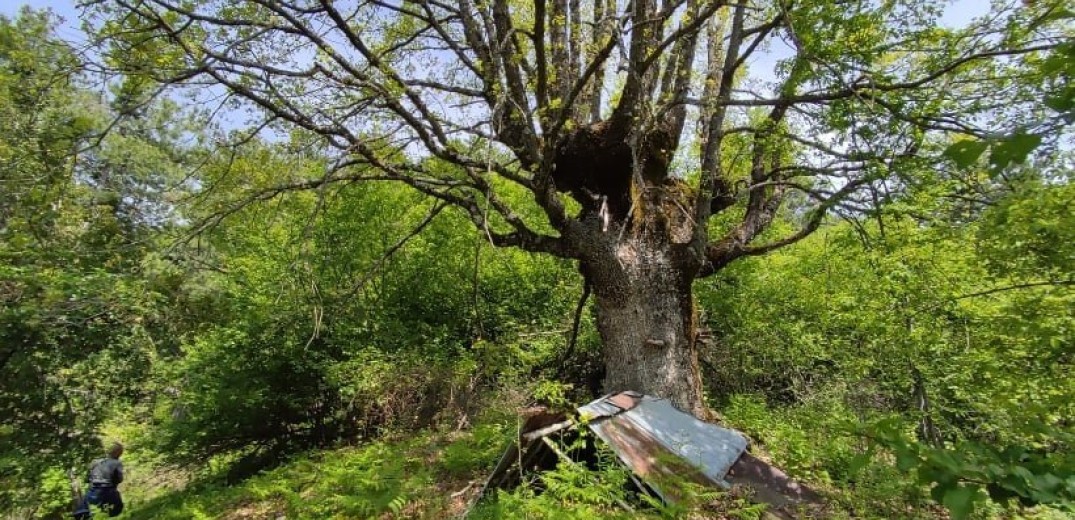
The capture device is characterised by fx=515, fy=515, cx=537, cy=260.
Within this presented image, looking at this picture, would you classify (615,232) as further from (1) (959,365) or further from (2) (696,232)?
(1) (959,365)

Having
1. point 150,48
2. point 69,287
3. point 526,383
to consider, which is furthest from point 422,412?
point 69,287

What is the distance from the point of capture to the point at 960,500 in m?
1.48

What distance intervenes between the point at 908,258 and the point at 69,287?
12797 mm

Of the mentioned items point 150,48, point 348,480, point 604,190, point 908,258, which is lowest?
point 348,480

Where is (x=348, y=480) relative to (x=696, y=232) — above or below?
below

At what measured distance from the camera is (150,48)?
4672 mm

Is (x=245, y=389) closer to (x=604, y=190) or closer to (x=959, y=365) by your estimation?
(x=604, y=190)

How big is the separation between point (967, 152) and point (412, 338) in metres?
7.61

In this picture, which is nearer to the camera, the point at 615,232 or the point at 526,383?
A: the point at 615,232

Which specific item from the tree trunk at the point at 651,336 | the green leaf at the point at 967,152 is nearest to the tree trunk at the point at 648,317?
the tree trunk at the point at 651,336

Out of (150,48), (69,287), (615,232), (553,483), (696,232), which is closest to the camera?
(553,483)

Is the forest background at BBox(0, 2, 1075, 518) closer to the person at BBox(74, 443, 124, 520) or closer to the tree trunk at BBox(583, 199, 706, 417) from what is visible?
the person at BBox(74, 443, 124, 520)

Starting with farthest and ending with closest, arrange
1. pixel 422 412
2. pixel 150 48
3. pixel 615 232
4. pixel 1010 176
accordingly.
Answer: pixel 422 412
pixel 615 232
pixel 150 48
pixel 1010 176

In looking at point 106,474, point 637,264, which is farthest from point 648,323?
point 106,474
